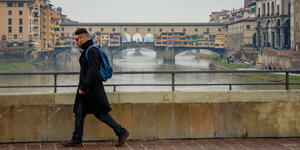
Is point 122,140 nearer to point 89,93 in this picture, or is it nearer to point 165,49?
point 89,93

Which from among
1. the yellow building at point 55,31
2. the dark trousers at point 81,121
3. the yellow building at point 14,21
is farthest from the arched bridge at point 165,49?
the dark trousers at point 81,121

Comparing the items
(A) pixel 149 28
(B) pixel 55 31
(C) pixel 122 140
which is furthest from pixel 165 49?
(C) pixel 122 140

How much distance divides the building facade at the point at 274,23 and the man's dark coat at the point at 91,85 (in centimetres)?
6477

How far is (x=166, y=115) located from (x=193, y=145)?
0.73 meters

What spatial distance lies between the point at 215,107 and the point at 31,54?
81.2 metres

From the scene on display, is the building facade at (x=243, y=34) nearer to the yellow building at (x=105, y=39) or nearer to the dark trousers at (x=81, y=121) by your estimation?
the yellow building at (x=105, y=39)

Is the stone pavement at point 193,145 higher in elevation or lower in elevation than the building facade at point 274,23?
lower

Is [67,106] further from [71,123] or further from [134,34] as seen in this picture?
[134,34]

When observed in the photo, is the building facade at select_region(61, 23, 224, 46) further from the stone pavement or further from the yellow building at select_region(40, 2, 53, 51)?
the stone pavement

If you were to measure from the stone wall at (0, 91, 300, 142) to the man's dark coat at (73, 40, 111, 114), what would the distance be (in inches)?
33.3

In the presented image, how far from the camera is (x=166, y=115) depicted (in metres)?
7.15

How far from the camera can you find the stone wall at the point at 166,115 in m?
6.96

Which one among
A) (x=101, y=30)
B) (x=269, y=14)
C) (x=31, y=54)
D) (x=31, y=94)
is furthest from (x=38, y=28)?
(x=31, y=94)

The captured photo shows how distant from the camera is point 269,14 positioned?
8000 centimetres
